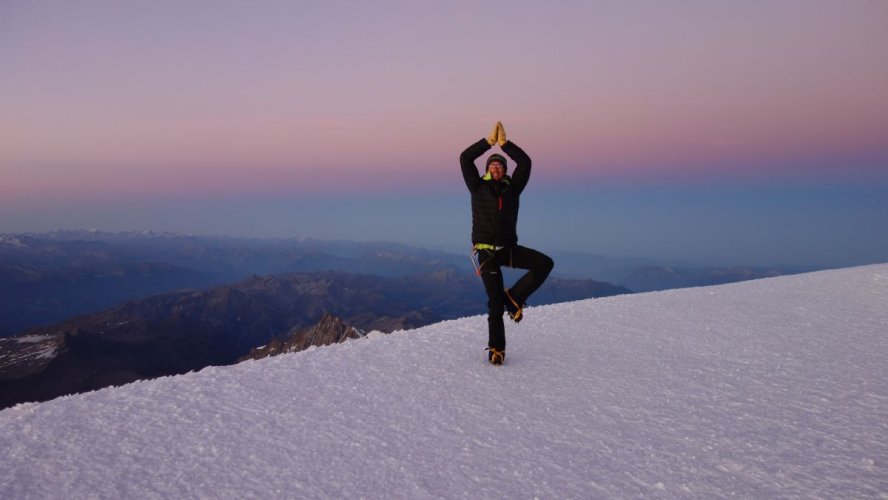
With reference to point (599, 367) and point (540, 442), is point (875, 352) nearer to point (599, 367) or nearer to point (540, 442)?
point (599, 367)

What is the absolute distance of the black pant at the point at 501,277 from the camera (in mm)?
8102

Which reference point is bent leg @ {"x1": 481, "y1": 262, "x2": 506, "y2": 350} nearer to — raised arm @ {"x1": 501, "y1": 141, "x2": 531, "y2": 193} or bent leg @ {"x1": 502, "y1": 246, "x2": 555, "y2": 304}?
bent leg @ {"x1": 502, "y1": 246, "x2": 555, "y2": 304}

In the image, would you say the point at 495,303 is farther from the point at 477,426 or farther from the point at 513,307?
the point at 477,426

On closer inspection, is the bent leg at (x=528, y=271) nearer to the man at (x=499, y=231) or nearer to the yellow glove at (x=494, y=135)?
the man at (x=499, y=231)

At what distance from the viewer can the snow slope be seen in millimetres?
4660

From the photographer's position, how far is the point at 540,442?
5508 mm

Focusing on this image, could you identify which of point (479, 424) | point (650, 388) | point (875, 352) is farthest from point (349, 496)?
point (875, 352)

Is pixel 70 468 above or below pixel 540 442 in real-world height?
below

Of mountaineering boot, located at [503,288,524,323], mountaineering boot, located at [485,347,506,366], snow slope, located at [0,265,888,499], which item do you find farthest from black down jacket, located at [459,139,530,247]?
snow slope, located at [0,265,888,499]

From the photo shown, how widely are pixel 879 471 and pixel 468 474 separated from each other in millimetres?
4292

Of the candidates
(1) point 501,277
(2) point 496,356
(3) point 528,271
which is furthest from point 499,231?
(2) point 496,356

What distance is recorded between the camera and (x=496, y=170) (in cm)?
806

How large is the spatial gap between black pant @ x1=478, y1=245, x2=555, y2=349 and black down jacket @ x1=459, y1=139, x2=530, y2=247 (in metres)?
0.23

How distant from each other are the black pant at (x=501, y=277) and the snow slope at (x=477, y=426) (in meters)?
0.69
